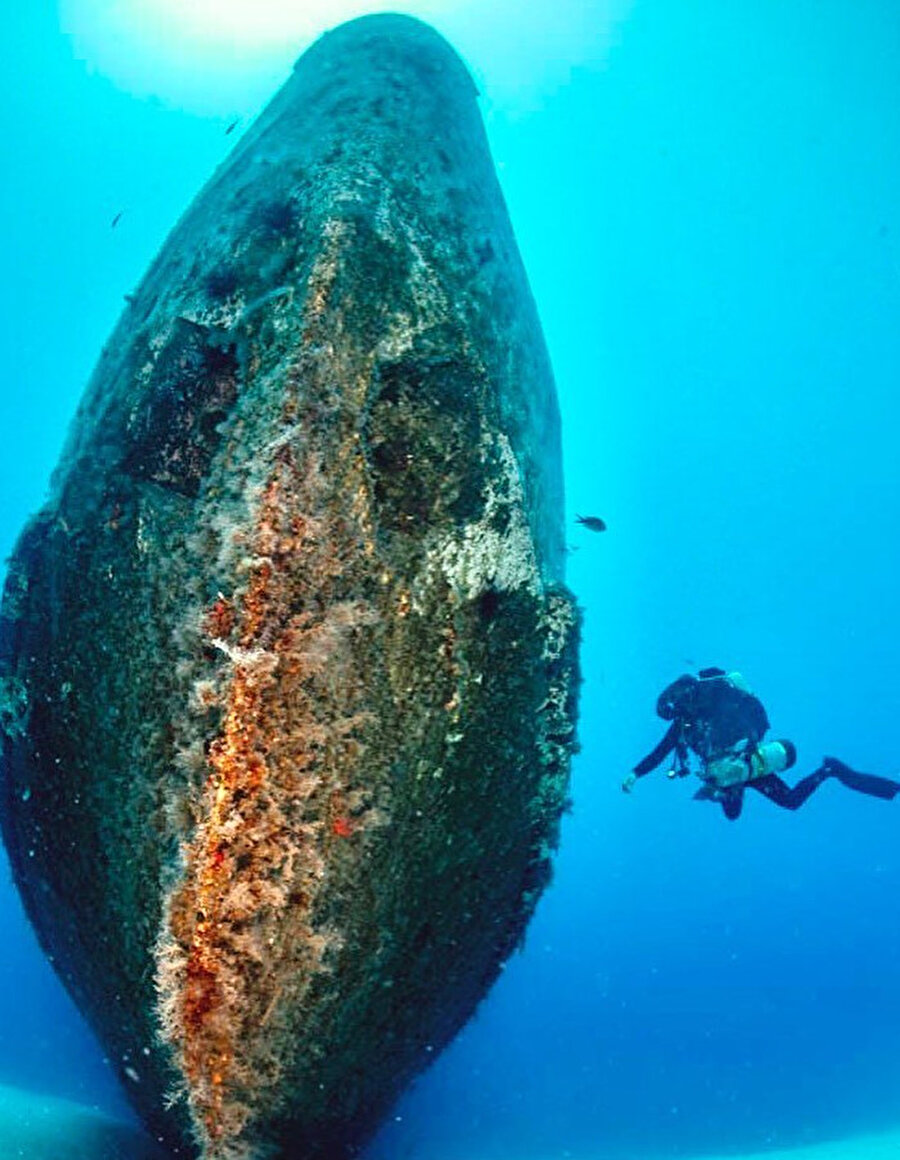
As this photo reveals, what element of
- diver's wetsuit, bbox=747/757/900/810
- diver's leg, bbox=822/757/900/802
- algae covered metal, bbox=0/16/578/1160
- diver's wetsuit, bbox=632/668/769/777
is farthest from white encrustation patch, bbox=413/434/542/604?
diver's leg, bbox=822/757/900/802

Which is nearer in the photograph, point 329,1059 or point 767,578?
point 329,1059

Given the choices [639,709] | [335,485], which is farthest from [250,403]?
[639,709]

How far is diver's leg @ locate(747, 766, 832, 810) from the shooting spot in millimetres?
7598

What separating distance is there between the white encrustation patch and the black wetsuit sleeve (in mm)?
4328

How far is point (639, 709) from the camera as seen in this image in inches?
2299

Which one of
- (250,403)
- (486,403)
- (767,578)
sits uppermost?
(767,578)

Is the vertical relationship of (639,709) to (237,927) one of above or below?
above

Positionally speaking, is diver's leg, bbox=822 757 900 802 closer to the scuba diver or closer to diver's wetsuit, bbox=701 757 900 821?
diver's wetsuit, bbox=701 757 900 821

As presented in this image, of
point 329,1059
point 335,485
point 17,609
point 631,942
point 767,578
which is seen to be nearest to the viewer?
point 335,485

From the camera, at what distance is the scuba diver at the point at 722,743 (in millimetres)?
7254

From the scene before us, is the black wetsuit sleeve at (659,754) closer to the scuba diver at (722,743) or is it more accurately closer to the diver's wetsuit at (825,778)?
the scuba diver at (722,743)

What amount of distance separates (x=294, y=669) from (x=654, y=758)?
549cm

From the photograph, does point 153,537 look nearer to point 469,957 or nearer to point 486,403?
point 486,403

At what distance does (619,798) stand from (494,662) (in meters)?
46.1
